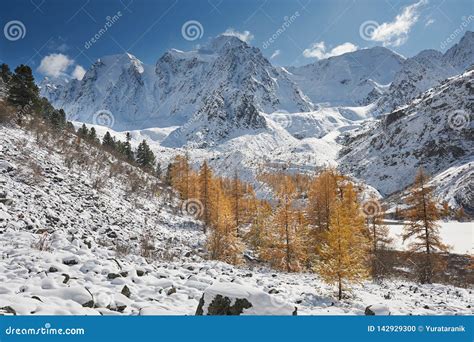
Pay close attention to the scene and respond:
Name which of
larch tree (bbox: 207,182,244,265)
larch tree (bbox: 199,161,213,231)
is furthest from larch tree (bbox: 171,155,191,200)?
larch tree (bbox: 207,182,244,265)

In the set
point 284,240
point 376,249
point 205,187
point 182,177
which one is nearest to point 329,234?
point 284,240

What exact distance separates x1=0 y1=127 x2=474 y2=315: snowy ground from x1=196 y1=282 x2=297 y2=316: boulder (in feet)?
0.38

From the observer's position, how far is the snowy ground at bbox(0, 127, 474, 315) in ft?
25.6

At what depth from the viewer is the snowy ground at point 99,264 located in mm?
7816

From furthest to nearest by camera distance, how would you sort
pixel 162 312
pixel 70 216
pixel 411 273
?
pixel 411 273
pixel 70 216
pixel 162 312

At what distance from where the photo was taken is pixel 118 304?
25.8 feet

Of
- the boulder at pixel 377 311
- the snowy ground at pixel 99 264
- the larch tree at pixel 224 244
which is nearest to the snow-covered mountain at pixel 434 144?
the larch tree at pixel 224 244

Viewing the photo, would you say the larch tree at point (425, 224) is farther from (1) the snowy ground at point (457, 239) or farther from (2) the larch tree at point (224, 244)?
(1) the snowy ground at point (457, 239)

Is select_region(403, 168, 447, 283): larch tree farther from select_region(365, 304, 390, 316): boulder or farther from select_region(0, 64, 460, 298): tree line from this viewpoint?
select_region(365, 304, 390, 316): boulder

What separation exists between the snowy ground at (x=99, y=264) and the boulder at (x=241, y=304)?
12 centimetres

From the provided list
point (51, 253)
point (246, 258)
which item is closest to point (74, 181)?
point (51, 253)

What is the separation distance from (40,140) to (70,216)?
36.2 feet
